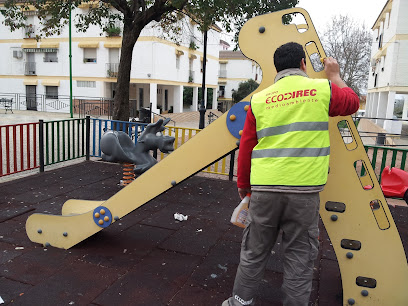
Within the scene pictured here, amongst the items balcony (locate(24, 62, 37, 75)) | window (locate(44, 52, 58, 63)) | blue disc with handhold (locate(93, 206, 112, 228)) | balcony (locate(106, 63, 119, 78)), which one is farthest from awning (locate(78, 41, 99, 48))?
blue disc with handhold (locate(93, 206, 112, 228))

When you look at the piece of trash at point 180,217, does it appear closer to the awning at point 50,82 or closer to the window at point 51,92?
the awning at point 50,82

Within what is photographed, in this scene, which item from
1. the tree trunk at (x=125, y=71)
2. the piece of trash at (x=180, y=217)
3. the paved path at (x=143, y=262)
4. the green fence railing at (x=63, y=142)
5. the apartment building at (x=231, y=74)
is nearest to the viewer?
the paved path at (x=143, y=262)

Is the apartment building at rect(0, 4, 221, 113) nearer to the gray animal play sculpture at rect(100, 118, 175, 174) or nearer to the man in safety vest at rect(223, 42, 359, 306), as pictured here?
the gray animal play sculpture at rect(100, 118, 175, 174)

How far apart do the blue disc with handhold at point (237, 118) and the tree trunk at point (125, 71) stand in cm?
741

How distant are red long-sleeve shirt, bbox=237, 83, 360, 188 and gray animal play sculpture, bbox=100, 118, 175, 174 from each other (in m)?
3.58

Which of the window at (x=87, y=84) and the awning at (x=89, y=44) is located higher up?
the awning at (x=89, y=44)

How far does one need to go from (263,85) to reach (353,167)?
96 cm

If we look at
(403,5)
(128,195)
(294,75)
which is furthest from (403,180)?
(403,5)

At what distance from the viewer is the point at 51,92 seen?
1195 inches

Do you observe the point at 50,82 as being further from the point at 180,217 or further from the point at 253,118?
the point at 253,118

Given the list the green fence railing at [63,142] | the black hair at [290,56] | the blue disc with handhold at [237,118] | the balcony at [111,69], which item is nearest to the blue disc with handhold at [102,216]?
the blue disc with handhold at [237,118]

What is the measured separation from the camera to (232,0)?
818cm

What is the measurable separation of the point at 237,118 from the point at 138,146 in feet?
11.4

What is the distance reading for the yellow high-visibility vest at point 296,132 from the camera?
7.00 ft
